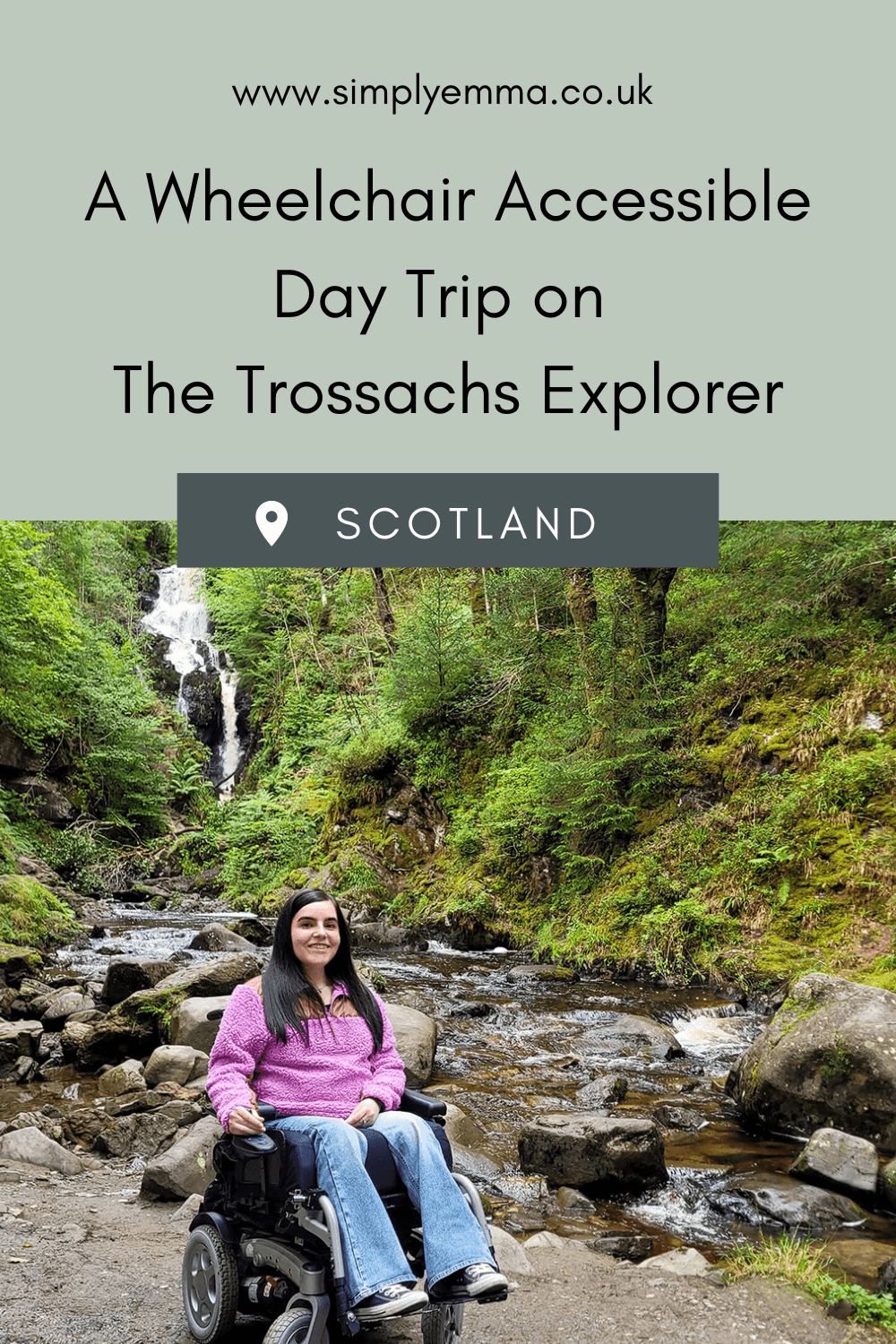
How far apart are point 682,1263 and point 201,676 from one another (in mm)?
29843

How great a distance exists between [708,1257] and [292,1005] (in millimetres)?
2721

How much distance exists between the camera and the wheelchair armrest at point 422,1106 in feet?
11.5

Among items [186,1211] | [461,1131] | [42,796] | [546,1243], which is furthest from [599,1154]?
[42,796]

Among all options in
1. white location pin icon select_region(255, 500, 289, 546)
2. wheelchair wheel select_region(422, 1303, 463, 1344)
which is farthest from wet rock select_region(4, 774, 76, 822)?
wheelchair wheel select_region(422, 1303, 463, 1344)

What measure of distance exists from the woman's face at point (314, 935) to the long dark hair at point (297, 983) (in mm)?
19

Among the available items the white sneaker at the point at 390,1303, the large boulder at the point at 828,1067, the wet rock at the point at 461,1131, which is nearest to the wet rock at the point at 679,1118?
the large boulder at the point at 828,1067

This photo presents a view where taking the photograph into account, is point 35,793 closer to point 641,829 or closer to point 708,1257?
point 641,829

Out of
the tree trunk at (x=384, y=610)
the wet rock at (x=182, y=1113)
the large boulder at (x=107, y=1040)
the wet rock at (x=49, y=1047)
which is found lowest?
the wet rock at (x=49, y=1047)

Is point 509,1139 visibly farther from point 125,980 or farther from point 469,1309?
point 125,980

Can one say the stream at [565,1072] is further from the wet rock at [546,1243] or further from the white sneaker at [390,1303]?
the white sneaker at [390,1303]

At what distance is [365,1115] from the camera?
10.8ft

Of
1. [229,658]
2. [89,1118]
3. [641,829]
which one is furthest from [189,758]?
[89,1118]

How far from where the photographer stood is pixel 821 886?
35.5ft

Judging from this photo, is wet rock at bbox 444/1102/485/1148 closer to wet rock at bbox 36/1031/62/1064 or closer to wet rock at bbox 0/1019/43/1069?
wet rock at bbox 36/1031/62/1064
